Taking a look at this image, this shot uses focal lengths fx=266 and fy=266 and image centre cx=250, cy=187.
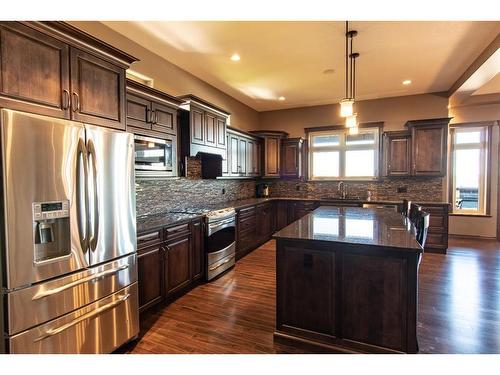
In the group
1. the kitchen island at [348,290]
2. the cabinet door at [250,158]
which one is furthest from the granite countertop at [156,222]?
the cabinet door at [250,158]

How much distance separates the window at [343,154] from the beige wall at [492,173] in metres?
1.81

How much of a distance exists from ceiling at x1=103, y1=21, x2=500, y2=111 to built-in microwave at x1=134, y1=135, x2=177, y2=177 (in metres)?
1.19

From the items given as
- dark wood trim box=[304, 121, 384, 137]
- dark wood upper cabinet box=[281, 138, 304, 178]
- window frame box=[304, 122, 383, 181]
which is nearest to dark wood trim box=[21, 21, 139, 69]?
dark wood upper cabinet box=[281, 138, 304, 178]

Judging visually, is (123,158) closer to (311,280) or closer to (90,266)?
(90,266)

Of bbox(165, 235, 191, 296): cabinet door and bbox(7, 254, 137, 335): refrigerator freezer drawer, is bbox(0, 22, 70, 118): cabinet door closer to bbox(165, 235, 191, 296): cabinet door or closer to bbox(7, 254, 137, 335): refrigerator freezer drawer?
bbox(7, 254, 137, 335): refrigerator freezer drawer

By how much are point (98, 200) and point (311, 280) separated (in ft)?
5.58

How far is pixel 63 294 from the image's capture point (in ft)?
5.48

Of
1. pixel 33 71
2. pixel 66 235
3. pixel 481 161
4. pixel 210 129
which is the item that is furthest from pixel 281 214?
pixel 33 71

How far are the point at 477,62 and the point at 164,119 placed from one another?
4.23m

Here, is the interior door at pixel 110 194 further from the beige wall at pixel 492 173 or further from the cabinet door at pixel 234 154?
the beige wall at pixel 492 173

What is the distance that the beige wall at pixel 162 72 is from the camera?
284 cm

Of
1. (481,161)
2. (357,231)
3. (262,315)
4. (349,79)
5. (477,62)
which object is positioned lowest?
(262,315)

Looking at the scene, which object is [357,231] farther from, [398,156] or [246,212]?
[398,156]

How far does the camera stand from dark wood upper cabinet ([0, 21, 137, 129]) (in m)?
1.50
